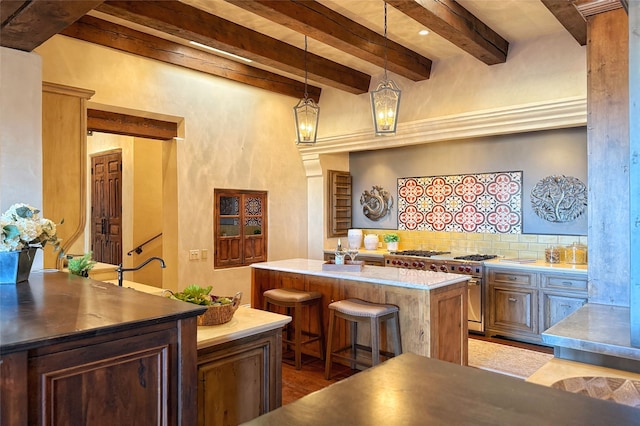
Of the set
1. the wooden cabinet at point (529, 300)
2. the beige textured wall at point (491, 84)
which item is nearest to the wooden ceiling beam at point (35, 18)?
the beige textured wall at point (491, 84)

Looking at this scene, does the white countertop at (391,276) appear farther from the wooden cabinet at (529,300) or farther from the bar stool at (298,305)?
the wooden cabinet at (529,300)

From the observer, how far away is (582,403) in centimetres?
96

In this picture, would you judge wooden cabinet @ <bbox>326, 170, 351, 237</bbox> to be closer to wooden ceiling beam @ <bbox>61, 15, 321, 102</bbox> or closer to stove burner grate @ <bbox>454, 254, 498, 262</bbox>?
wooden ceiling beam @ <bbox>61, 15, 321, 102</bbox>

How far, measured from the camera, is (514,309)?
483 centimetres

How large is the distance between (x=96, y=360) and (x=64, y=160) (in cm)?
256

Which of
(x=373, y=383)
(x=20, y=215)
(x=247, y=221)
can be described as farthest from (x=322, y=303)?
(x=373, y=383)

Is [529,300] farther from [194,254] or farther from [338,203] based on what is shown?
[194,254]

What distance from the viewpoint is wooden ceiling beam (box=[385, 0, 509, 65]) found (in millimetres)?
3598

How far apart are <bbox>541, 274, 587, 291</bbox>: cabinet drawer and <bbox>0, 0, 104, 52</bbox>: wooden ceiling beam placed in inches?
179

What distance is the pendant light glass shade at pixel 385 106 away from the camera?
3875 mm

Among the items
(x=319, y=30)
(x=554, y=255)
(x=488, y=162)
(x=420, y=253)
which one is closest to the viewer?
(x=319, y=30)

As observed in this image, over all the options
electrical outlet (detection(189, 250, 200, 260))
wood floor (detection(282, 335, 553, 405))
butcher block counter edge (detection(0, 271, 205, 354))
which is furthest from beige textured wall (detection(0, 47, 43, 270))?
electrical outlet (detection(189, 250, 200, 260))

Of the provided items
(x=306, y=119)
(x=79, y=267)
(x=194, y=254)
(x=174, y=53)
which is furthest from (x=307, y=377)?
(x=174, y=53)

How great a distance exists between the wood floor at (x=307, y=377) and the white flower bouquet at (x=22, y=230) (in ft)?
6.66
